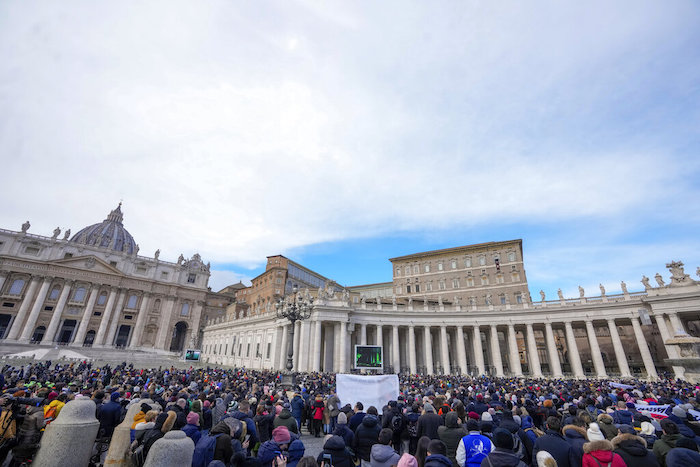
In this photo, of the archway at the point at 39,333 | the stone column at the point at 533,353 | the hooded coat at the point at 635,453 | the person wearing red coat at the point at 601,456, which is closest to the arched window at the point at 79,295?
the archway at the point at 39,333

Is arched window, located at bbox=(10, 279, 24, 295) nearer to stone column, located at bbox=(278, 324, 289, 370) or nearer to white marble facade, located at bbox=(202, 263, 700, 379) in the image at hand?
white marble facade, located at bbox=(202, 263, 700, 379)

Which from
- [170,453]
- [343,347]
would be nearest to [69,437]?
[170,453]

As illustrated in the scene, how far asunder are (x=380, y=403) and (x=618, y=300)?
40.1m

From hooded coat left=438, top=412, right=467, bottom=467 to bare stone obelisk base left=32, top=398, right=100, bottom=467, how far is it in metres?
6.27

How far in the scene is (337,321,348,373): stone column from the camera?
37.5 metres

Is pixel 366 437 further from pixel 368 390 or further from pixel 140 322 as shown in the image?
pixel 140 322

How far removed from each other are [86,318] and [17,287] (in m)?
12.6

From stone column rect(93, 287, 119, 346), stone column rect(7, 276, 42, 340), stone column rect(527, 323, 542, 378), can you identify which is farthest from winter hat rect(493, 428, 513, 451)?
stone column rect(7, 276, 42, 340)

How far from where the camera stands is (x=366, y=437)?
6.29m

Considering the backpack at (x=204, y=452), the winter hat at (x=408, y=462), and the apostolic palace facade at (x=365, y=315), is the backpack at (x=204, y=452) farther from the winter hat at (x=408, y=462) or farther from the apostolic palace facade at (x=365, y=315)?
the apostolic palace facade at (x=365, y=315)

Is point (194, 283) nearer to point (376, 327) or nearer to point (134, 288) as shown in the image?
point (134, 288)

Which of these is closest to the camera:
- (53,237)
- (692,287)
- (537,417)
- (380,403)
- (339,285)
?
(537,417)

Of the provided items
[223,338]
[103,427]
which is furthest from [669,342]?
[223,338]

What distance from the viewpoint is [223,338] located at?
199ft
